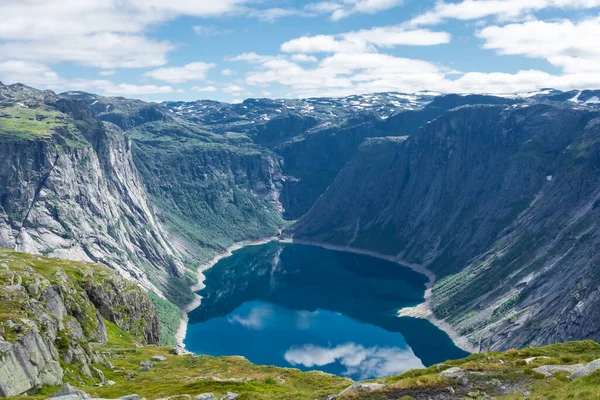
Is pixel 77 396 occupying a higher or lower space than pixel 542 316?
lower

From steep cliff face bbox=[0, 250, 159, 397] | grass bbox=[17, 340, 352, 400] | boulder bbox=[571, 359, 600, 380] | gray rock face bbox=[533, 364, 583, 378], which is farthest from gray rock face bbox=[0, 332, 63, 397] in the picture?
boulder bbox=[571, 359, 600, 380]

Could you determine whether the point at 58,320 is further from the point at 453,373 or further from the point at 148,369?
the point at 453,373

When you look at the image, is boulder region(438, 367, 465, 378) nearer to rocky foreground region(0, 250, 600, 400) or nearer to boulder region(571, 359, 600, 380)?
rocky foreground region(0, 250, 600, 400)

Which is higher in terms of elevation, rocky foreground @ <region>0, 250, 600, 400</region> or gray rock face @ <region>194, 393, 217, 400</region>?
rocky foreground @ <region>0, 250, 600, 400</region>

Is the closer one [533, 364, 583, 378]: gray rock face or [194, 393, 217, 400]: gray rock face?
[533, 364, 583, 378]: gray rock face

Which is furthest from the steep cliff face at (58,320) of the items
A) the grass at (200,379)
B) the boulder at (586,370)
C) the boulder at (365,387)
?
the boulder at (586,370)

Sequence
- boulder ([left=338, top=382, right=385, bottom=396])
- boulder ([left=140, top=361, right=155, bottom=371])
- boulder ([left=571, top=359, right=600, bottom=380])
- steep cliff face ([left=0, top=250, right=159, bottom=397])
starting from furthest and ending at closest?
boulder ([left=140, top=361, right=155, bottom=371]) < steep cliff face ([left=0, top=250, right=159, bottom=397]) < boulder ([left=338, top=382, right=385, bottom=396]) < boulder ([left=571, top=359, right=600, bottom=380])

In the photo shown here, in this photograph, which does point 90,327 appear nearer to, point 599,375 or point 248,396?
point 248,396

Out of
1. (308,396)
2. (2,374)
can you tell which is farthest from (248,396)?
(2,374)

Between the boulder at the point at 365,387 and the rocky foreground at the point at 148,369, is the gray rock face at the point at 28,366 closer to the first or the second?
the rocky foreground at the point at 148,369
